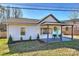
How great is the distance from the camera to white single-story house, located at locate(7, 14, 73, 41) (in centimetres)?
475

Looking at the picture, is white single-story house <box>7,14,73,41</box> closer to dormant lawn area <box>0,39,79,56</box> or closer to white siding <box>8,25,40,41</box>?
white siding <box>8,25,40,41</box>

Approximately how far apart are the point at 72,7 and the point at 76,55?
0.84 m

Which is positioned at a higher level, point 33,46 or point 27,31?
point 27,31

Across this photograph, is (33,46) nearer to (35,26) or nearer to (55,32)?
(35,26)

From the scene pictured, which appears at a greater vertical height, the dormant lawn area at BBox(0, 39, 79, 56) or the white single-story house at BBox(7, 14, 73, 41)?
the white single-story house at BBox(7, 14, 73, 41)

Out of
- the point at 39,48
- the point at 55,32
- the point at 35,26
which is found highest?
the point at 35,26

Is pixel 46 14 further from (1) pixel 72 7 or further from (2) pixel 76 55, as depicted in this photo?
(2) pixel 76 55

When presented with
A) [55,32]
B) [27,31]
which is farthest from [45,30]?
[27,31]

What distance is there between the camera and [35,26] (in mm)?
4750

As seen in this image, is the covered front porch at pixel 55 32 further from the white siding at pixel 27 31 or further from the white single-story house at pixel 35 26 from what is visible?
the white siding at pixel 27 31

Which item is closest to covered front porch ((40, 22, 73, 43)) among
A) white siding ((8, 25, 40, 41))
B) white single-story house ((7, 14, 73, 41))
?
white single-story house ((7, 14, 73, 41))

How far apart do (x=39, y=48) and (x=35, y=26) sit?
40cm

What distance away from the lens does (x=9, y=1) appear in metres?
4.78

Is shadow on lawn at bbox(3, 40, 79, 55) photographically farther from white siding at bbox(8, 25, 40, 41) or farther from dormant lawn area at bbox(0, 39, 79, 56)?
white siding at bbox(8, 25, 40, 41)
